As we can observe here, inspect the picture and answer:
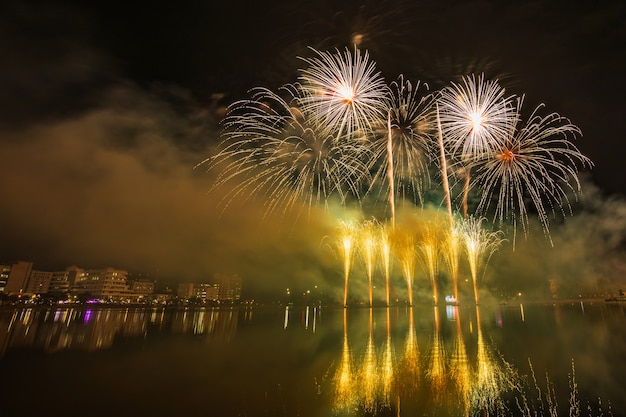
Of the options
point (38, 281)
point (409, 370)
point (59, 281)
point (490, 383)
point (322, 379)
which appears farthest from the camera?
point (59, 281)

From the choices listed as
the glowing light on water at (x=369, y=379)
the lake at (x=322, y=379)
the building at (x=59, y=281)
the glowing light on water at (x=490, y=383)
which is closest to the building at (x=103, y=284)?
the building at (x=59, y=281)

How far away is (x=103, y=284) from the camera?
16750cm

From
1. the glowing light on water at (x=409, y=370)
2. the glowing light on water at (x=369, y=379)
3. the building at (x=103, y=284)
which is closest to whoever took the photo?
the glowing light on water at (x=369, y=379)

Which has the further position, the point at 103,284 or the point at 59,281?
the point at 59,281

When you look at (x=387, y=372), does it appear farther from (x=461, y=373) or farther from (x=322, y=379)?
(x=461, y=373)

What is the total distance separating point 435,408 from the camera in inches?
374

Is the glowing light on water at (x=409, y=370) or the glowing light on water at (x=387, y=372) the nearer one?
the glowing light on water at (x=387, y=372)

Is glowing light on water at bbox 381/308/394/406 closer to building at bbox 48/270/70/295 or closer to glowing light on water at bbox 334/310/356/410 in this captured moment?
glowing light on water at bbox 334/310/356/410

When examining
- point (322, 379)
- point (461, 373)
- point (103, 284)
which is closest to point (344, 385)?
point (322, 379)

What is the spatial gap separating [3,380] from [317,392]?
44.0 ft

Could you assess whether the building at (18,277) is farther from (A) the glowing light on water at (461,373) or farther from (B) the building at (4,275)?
(A) the glowing light on water at (461,373)

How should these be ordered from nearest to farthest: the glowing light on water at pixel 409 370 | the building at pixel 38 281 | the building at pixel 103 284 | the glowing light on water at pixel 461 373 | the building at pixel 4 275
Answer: the glowing light on water at pixel 461 373
the glowing light on water at pixel 409 370
the building at pixel 4 275
the building at pixel 103 284
the building at pixel 38 281

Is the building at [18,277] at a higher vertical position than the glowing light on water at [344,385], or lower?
higher

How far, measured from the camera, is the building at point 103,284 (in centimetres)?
16700
